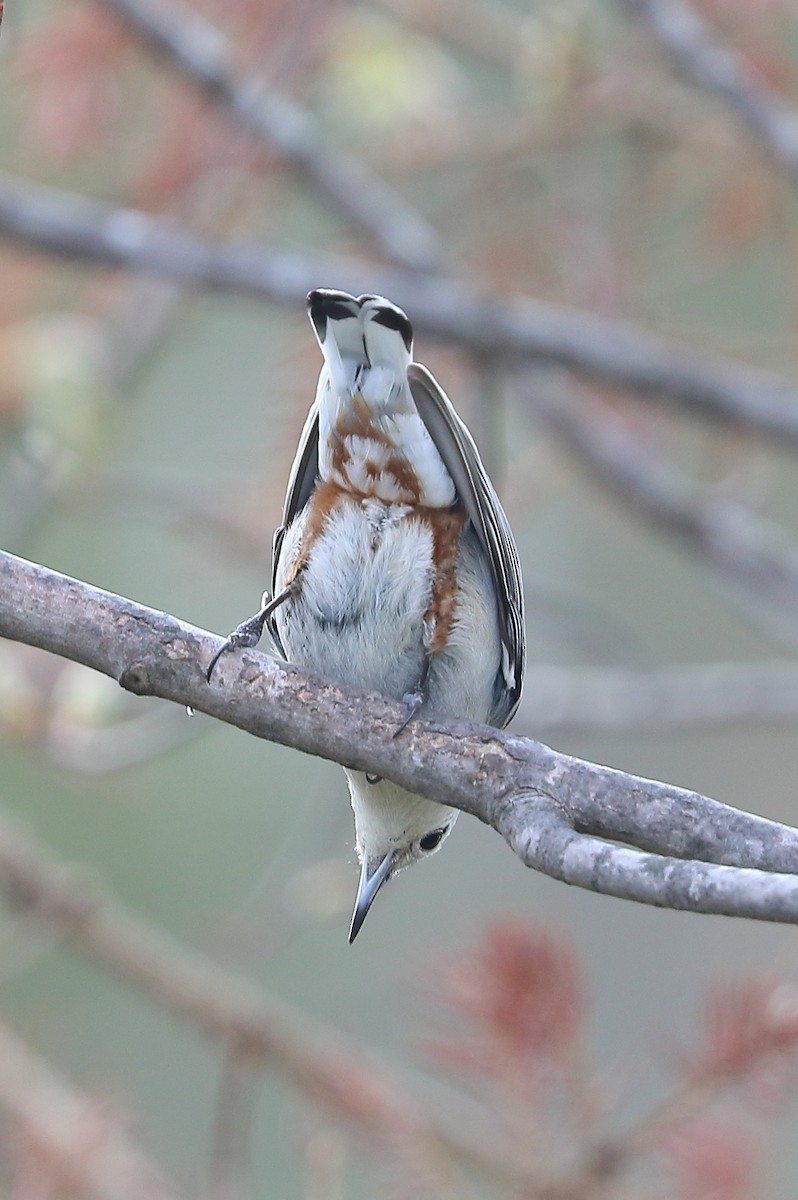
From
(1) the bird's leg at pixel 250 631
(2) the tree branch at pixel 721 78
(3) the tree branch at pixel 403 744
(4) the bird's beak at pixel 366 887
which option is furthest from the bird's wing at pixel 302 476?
(2) the tree branch at pixel 721 78

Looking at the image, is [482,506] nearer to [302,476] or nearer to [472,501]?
[472,501]

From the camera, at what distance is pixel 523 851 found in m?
1.92

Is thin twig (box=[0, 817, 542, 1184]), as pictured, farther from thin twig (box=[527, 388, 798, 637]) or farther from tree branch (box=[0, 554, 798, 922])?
thin twig (box=[527, 388, 798, 637])

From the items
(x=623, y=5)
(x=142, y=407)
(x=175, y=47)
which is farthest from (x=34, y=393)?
(x=142, y=407)

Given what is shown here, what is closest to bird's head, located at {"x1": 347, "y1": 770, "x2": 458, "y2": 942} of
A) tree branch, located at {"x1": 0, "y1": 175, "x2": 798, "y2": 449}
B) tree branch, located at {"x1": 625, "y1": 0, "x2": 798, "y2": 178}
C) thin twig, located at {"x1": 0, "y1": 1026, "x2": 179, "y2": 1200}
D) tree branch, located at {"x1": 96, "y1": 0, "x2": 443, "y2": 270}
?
thin twig, located at {"x1": 0, "y1": 1026, "x2": 179, "y2": 1200}

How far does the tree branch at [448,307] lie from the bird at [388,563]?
1611mm

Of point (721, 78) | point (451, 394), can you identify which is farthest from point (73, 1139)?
point (721, 78)

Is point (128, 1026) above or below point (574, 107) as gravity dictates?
below

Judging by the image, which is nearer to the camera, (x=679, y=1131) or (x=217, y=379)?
(x=679, y=1131)

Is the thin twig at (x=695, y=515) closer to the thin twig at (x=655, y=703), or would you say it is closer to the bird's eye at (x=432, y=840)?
the thin twig at (x=655, y=703)

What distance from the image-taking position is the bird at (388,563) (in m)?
2.71

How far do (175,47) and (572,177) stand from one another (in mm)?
1575

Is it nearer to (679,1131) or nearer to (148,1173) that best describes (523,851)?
(679,1131)

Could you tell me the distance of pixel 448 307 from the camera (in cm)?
440
